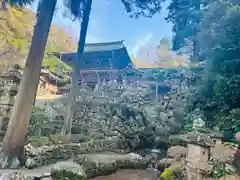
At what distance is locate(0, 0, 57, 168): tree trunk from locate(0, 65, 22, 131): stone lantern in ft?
5.26

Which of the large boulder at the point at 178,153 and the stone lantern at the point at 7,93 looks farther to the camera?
the stone lantern at the point at 7,93

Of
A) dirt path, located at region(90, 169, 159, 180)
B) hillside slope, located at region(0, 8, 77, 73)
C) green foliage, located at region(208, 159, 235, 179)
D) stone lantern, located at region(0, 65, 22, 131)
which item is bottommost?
dirt path, located at region(90, 169, 159, 180)

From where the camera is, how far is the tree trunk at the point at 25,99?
5.92m

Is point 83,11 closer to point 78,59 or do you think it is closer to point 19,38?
point 78,59

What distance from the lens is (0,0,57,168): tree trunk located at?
19.4 feet

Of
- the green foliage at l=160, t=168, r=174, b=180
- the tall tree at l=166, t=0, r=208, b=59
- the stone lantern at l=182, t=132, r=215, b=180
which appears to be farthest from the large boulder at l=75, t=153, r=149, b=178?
the tall tree at l=166, t=0, r=208, b=59

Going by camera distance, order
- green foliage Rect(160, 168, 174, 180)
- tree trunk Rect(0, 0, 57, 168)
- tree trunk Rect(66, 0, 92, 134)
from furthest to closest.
Result: 1. tree trunk Rect(66, 0, 92, 134)
2. tree trunk Rect(0, 0, 57, 168)
3. green foliage Rect(160, 168, 174, 180)

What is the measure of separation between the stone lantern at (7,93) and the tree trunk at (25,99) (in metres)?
1.60

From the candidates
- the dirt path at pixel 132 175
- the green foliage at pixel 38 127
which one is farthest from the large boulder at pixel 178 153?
the green foliage at pixel 38 127

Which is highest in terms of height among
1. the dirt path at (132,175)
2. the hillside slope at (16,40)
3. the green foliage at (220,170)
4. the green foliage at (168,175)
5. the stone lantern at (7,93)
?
the hillside slope at (16,40)

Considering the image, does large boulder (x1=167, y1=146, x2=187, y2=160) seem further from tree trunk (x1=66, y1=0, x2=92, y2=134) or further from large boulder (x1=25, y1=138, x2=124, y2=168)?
tree trunk (x1=66, y1=0, x2=92, y2=134)

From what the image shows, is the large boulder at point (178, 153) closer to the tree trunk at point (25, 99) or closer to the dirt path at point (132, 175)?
the dirt path at point (132, 175)

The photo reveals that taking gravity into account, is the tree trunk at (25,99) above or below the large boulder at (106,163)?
above

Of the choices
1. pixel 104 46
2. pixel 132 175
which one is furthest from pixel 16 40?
pixel 132 175
